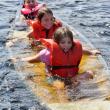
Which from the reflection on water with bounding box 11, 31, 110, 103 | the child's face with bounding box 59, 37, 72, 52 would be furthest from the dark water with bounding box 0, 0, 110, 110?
the child's face with bounding box 59, 37, 72, 52

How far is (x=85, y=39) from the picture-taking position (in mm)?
9984

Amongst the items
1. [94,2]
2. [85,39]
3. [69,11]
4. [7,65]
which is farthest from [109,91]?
[94,2]

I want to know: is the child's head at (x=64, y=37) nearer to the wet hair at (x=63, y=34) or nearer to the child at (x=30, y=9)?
the wet hair at (x=63, y=34)

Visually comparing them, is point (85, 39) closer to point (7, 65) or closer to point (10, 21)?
point (7, 65)

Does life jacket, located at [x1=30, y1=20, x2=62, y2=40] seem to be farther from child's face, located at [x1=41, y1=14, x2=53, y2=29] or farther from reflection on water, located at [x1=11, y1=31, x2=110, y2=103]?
reflection on water, located at [x1=11, y1=31, x2=110, y2=103]

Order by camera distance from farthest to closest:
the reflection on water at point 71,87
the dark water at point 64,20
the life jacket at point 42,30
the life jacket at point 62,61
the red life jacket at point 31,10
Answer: the red life jacket at point 31,10 < the life jacket at point 42,30 < the life jacket at point 62,61 < the dark water at point 64,20 < the reflection on water at point 71,87

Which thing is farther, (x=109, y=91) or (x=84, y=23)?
(x=84, y=23)

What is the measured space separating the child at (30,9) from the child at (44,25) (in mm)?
2832

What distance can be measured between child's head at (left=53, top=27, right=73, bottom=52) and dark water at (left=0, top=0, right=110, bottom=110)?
108 centimetres

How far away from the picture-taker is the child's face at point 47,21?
27.8 feet

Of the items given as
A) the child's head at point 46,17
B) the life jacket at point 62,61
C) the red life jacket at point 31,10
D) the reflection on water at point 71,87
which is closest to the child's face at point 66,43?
the life jacket at point 62,61

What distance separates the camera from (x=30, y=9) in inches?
490

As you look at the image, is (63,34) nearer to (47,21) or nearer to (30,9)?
(47,21)

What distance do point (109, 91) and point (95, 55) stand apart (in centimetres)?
175
